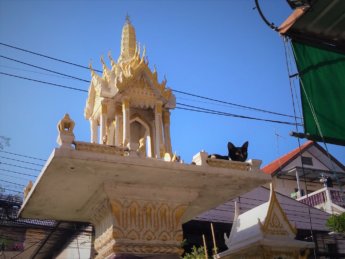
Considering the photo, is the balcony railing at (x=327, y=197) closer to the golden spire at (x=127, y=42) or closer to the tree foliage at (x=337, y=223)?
the tree foliage at (x=337, y=223)

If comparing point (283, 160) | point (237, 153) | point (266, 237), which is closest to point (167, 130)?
point (237, 153)

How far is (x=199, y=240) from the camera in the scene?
812 inches

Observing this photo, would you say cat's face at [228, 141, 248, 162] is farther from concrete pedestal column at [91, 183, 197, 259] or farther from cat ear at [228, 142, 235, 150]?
concrete pedestal column at [91, 183, 197, 259]

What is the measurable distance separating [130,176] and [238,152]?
8.43ft

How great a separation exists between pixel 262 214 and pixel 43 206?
248 inches

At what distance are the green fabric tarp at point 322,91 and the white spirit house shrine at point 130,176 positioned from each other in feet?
12.6

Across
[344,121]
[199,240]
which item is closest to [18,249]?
[199,240]

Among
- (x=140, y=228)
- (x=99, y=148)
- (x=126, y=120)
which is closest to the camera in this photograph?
(x=99, y=148)

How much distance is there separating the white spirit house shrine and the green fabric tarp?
3.83 meters

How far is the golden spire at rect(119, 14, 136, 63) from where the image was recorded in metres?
11.6

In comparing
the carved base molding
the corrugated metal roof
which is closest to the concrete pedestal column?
the carved base molding

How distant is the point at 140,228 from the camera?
8.81m

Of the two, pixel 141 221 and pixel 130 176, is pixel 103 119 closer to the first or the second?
pixel 130 176

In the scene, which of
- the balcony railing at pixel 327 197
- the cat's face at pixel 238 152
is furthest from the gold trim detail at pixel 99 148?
the balcony railing at pixel 327 197
